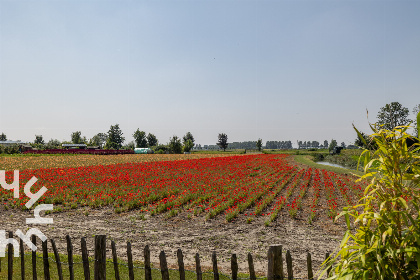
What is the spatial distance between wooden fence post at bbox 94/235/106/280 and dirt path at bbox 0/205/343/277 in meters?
3.00

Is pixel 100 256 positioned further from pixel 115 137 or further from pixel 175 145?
pixel 115 137

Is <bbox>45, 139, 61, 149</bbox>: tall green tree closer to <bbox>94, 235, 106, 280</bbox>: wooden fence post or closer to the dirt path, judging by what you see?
the dirt path

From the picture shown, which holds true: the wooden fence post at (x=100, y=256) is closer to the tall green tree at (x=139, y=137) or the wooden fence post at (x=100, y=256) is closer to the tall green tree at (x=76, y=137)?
the tall green tree at (x=139, y=137)

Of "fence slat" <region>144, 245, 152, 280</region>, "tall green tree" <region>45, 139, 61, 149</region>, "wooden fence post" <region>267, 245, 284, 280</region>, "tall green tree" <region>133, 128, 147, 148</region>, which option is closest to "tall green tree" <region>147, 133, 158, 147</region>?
"tall green tree" <region>133, 128, 147, 148</region>

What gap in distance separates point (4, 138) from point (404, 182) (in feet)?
558

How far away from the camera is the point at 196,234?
32.6ft

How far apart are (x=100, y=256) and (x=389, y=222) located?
A: 13.3 ft

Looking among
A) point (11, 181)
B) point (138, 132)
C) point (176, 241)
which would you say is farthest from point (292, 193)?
point (138, 132)

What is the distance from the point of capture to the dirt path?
26.5 ft

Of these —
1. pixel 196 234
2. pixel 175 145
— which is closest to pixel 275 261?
pixel 196 234

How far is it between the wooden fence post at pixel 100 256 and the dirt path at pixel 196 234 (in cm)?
300

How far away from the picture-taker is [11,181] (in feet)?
64.5

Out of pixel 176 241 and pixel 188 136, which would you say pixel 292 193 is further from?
pixel 188 136

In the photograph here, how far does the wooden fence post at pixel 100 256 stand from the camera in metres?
4.50
